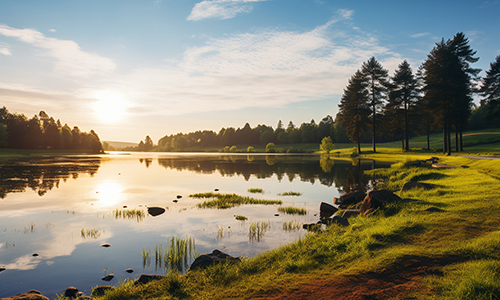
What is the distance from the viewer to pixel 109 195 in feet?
77.4

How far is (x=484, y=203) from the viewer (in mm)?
11469

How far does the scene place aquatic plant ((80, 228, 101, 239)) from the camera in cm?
1273

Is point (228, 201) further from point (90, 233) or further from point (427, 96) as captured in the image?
point (427, 96)

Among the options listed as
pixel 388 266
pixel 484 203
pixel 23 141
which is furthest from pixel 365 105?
pixel 23 141

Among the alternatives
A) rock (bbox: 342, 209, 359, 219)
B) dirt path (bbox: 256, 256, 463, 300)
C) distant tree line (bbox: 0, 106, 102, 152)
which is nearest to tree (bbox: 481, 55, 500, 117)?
rock (bbox: 342, 209, 359, 219)

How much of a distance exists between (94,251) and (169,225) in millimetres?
4047

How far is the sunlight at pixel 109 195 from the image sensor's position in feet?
68.1

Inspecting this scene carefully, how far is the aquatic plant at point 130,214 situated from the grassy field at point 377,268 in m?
9.11

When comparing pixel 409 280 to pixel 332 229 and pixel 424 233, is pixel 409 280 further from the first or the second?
pixel 332 229

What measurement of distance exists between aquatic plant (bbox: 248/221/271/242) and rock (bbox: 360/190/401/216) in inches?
201

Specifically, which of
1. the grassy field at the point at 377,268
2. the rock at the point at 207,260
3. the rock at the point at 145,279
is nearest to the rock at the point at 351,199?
the grassy field at the point at 377,268

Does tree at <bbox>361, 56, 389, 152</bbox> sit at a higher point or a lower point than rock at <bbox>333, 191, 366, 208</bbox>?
higher

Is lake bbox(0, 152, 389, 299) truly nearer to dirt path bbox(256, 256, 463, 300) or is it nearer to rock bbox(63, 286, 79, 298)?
rock bbox(63, 286, 79, 298)

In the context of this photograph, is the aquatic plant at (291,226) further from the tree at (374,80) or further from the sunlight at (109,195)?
the tree at (374,80)
